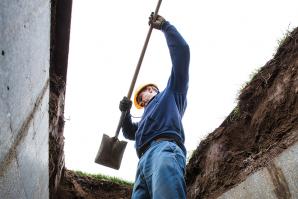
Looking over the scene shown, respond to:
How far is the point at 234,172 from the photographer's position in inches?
150

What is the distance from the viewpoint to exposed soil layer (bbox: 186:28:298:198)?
136 inches

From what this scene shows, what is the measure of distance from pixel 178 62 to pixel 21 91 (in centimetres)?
233

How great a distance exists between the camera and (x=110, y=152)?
4.59 metres

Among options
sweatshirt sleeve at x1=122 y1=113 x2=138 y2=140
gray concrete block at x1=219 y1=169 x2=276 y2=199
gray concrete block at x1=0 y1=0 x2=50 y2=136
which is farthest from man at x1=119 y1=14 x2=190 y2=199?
gray concrete block at x1=0 y1=0 x2=50 y2=136

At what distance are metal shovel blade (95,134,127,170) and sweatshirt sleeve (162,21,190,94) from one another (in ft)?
4.38

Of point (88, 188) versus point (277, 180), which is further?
point (88, 188)

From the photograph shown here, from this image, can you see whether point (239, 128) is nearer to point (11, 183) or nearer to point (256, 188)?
point (256, 188)

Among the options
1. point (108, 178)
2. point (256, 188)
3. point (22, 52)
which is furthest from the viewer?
point (108, 178)

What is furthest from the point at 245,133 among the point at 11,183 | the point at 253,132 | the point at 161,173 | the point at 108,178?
the point at 11,183

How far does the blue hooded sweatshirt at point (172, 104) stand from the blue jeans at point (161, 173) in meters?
0.19

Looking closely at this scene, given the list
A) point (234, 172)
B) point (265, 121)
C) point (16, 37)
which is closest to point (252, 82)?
point (265, 121)

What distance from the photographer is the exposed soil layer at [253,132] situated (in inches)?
136

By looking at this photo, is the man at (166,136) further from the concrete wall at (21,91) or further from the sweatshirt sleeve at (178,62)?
the concrete wall at (21,91)

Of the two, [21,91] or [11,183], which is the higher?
[21,91]
